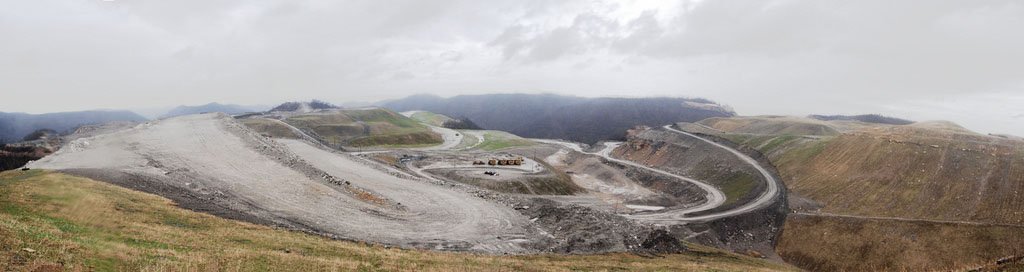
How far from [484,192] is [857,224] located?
166 feet

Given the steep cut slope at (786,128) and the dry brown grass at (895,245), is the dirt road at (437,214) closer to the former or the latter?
the dry brown grass at (895,245)

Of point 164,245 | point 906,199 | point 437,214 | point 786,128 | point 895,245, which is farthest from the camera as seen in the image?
point 786,128

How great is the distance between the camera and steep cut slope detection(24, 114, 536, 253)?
43.4 m

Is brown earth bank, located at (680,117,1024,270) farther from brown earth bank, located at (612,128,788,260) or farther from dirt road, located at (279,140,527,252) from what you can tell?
dirt road, located at (279,140,527,252)

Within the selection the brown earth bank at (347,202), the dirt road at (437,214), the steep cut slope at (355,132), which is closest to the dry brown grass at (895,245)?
the brown earth bank at (347,202)

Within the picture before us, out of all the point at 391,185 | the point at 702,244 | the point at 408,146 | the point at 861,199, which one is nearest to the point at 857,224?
the point at 861,199

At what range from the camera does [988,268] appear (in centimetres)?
2480

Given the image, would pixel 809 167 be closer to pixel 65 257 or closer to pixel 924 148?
pixel 924 148

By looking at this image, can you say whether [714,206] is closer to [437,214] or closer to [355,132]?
Answer: [437,214]

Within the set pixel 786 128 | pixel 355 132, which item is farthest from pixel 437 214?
pixel 786 128

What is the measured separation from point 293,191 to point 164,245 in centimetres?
2998

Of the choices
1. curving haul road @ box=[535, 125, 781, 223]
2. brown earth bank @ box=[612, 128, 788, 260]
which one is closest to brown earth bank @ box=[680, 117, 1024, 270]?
brown earth bank @ box=[612, 128, 788, 260]

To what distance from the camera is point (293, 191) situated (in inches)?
2128

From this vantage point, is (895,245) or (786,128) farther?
(786,128)
